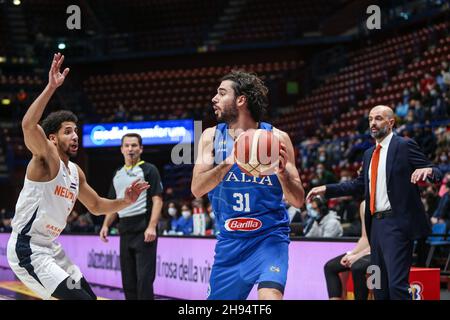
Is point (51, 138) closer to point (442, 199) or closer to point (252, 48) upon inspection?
point (442, 199)

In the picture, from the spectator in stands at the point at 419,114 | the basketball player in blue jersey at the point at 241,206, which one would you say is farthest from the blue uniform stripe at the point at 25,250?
the spectator in stands at the point at 419,114

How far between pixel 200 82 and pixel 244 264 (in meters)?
20.7

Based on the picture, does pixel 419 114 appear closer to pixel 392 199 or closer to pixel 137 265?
pixel 137 265

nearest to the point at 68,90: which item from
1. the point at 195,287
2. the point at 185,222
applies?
the point at 185,222

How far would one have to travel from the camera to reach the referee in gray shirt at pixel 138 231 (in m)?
7.28

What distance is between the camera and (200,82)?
24.6m

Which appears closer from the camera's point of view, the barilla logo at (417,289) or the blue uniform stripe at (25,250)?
the blue uniform stripe at (25,250)

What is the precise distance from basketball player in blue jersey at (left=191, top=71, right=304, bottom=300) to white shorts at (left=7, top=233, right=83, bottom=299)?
104 cm

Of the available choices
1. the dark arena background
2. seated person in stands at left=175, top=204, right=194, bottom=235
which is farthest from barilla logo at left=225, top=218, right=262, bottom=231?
seated person in stands at left=175, top=204, right=194, bottom=235

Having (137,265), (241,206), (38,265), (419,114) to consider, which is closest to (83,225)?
(419,114)

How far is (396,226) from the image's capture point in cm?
548

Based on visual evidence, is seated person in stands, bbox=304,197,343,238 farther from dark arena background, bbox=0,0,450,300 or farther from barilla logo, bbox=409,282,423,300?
barilla logo, bbox=409,282,423,300

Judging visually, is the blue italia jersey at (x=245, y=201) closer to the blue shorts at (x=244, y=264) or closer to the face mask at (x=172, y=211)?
the blue shorts at (x=244, y=264)

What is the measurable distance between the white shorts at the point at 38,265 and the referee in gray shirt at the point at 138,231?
2.51m
